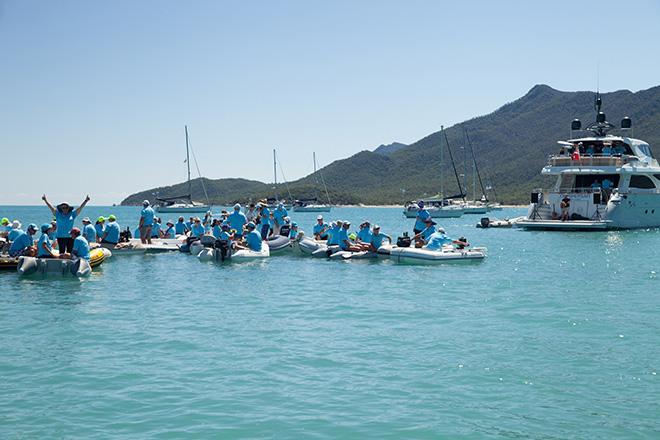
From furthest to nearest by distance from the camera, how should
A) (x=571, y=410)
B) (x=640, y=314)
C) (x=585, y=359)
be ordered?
(x=640, y=314), (x=585, y=359), (x=571, y=410)

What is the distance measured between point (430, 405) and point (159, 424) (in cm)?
336

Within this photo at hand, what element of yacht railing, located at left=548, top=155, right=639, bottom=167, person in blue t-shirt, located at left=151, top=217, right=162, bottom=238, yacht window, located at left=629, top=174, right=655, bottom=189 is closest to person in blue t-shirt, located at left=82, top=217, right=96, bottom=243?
person in blue t-shirt, located at left=151, top=217, right=162, bottom=238

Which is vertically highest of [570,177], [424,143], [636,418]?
[424,143]

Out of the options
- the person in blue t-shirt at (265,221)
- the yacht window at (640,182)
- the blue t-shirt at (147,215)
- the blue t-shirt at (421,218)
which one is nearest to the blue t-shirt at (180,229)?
the blue t-shirt at (147,215)

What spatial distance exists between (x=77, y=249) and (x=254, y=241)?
22.1 ft

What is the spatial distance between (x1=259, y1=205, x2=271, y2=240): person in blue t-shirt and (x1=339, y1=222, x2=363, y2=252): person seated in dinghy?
462cm

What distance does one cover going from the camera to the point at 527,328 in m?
13.9

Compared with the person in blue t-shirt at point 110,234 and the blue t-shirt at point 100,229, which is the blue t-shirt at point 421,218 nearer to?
the person in blue t-shirt at point 110,234

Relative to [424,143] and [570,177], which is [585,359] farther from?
[424,143]

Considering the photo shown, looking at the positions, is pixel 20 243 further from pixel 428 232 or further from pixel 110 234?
pixel 428 232

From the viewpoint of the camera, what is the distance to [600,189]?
150 feet

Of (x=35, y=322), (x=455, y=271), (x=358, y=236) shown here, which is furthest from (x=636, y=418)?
(x=358, y=236)

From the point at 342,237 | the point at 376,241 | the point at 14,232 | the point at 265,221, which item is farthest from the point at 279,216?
the point at 14,232

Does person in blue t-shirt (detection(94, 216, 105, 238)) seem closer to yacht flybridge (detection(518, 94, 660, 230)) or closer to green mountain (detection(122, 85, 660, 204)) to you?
yacht flybridge (detection(518, 94, 660, 230))
